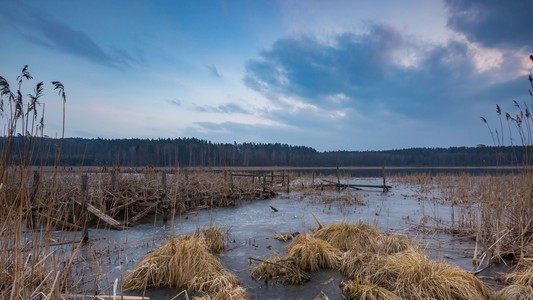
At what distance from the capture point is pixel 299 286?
7086 mm

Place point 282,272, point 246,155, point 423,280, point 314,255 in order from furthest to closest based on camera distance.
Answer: point 246,155, point 314,255, point 282,272, point 423,280

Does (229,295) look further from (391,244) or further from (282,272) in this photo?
(391,244)

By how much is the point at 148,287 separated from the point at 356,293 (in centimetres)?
457

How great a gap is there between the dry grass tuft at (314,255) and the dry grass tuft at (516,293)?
353 cm

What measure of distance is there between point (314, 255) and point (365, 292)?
2342mm

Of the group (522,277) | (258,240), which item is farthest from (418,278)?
(258,240)

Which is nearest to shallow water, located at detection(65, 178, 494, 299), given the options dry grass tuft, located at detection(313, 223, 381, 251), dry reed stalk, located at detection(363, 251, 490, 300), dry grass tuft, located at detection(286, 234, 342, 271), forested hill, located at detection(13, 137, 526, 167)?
dry grass tuft, located at detection(286, 234, 342, 271)

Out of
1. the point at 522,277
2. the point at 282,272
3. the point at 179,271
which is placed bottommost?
the point at 282,272

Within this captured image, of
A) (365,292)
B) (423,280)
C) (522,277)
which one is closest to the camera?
(365,292)

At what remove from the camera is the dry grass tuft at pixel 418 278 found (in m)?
5.84

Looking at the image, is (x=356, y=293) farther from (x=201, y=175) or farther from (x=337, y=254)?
(x=201, y=175)

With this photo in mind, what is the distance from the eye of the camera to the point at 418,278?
621 centimetres

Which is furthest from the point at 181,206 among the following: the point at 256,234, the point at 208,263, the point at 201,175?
the point at 208,263

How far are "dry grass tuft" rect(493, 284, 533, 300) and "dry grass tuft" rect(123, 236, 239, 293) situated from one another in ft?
17.4
